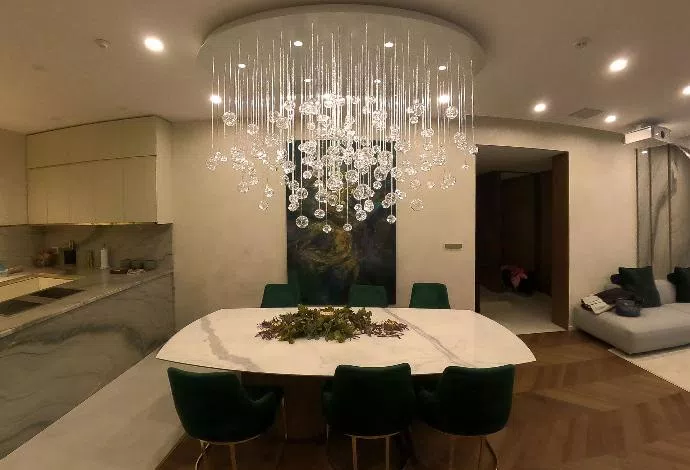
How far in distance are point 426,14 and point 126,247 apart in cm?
460

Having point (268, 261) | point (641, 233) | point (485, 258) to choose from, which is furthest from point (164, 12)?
point (485, 258)

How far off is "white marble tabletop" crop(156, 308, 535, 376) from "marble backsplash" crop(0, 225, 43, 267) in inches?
142

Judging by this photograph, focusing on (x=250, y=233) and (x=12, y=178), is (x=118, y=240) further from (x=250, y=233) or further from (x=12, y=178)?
(x=250, y=233)

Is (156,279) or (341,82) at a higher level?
(341,82)

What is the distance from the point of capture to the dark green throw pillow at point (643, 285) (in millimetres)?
4871

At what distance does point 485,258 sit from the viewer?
808 cm

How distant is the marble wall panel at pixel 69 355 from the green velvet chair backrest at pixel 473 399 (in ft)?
9.89

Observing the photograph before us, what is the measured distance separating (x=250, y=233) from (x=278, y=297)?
1.19 metres

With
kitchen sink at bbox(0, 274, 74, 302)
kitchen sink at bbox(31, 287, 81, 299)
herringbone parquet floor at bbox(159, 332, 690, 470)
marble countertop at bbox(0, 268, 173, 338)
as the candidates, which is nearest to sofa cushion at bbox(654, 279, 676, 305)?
herringbone parquet floor at bbox(159, 332, 690, 470)

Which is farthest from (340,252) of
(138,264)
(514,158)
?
(514,158)

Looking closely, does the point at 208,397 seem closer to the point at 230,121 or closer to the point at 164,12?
the point at 230,121

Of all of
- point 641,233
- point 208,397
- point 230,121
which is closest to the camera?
point 208,397

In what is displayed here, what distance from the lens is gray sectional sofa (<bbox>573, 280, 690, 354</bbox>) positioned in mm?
4176

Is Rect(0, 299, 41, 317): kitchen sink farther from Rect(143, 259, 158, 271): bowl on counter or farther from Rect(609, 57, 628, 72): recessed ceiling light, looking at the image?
Rect(609, 57, 628, 72): recessed ceiling light
